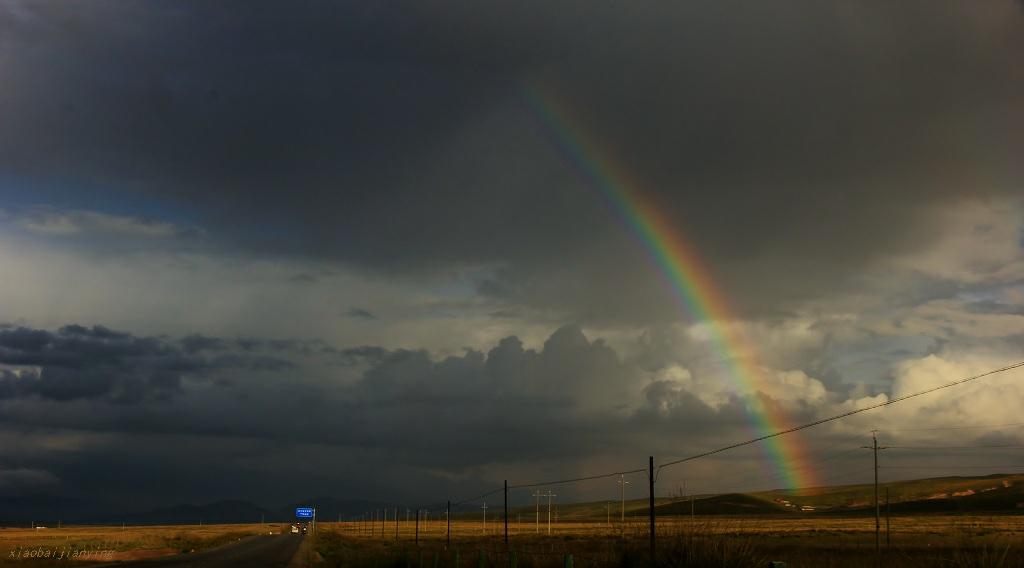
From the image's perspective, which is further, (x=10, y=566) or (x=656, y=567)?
(x=10, y=566)

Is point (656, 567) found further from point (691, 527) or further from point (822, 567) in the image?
point (822, 567)

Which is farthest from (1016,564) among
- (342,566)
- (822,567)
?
(342,566)

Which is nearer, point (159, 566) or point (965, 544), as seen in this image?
point (965, 544)

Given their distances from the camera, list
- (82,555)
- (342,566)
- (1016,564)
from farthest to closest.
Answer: (82,555) < (342,566) < (1016,564)

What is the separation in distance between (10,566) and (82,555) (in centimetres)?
1869

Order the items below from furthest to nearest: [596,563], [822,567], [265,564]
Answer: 1. [265,564]
2. [596,563]
3. [822,567]

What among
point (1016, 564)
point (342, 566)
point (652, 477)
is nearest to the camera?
point (1016, 564)

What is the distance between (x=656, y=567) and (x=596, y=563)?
6037 mm

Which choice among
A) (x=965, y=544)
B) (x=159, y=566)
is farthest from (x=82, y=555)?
(x=965, y=544)

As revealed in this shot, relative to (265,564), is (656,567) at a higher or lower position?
higher

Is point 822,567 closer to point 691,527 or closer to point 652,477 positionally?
point 691,527

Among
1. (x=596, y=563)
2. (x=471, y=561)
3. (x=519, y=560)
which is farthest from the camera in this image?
(x=471, y=561)

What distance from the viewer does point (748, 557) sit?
1941 cm

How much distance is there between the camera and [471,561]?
4375 centimetres
